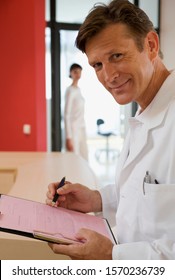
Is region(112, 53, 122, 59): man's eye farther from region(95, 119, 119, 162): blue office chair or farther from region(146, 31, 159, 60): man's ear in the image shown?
region(95, 119, 119, 162): blue office chair

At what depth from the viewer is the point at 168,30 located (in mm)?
5168

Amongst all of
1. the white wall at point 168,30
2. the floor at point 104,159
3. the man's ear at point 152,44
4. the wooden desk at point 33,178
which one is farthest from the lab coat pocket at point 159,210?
the white wall at point 168,30

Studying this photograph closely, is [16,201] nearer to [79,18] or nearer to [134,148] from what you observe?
[134,148]

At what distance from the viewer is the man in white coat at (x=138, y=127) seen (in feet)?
3.02

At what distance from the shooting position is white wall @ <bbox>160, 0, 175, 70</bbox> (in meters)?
5.07

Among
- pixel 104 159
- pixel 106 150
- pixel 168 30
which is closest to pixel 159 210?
pixel 168 30

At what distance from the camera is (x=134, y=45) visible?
1.03 meters

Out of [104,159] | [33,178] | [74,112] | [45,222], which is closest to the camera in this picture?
[45,222]

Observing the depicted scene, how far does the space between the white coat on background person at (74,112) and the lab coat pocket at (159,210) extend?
3.76 metres

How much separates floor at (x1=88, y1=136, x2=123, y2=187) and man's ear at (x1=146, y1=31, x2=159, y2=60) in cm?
368

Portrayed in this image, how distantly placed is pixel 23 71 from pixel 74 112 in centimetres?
97

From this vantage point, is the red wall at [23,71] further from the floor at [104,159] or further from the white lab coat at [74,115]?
the floor at [104,159]

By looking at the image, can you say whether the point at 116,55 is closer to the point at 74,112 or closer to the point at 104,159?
the point at 74,112
